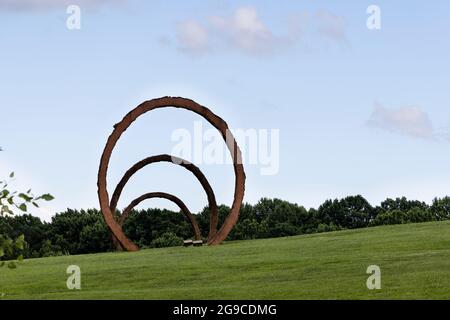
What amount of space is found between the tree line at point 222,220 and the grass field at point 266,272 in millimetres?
24818

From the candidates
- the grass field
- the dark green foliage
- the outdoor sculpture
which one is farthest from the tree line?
the grass field

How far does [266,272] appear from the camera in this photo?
→ 18.9 m

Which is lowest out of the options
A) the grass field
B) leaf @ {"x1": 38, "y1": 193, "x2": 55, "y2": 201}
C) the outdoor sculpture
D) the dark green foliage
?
the grass field

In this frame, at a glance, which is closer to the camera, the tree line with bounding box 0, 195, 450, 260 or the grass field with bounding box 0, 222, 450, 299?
the grass field with bounding box 0, 222, 450, 299

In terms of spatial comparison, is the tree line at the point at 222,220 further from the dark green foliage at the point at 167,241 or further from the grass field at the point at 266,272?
the grass field at the point at 266,272

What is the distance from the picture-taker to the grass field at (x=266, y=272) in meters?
15.6

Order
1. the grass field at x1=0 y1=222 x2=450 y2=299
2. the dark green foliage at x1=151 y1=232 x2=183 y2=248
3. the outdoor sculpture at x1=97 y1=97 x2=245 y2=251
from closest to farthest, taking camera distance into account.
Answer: the grass field at x1=0 y1=222 x2=450 y2=299
the outdoor sculpture at x1=97 y1=97 x2=245 y2=251
the dark green foliage at x1=151 y1=232 x2=183 y2=248

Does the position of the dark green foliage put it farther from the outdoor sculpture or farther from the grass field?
the grass field

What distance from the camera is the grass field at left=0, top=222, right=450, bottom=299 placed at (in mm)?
15641

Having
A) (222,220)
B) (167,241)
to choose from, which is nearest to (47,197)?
(167,241)

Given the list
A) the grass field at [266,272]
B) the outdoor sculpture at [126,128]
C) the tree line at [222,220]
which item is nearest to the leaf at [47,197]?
the grass field at [266,272]

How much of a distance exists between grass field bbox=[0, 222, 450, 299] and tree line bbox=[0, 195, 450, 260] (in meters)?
24.8

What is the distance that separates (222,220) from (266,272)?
114 ft
